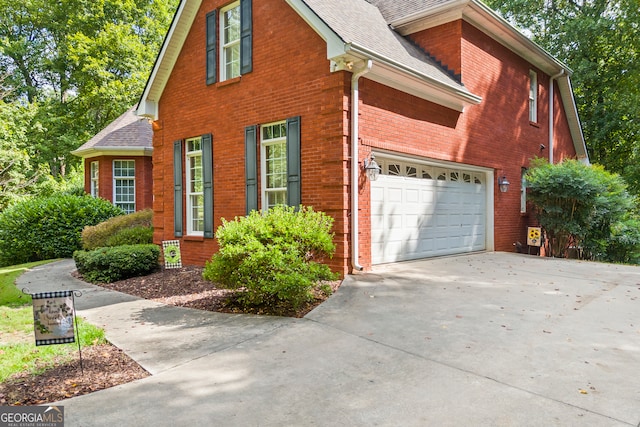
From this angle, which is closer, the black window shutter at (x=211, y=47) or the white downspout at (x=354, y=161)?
the white downspout at (x=354, y=161)

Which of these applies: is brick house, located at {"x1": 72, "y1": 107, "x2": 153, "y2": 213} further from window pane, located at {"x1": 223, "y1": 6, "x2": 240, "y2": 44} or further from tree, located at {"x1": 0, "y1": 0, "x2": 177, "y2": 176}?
window pane, located at {"x1": 223, "y1": 6, "x2": 240, "y2": 44}

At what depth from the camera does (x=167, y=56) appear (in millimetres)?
11453

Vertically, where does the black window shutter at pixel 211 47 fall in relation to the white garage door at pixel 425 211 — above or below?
above

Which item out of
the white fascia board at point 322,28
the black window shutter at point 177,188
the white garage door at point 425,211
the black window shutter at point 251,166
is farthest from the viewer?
the black window shutter at point 177,188

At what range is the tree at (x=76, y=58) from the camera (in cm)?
2403

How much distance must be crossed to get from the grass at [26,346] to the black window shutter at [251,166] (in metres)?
4.25

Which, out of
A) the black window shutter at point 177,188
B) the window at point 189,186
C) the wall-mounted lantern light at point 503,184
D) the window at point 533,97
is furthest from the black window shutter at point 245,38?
the window at point 533,97

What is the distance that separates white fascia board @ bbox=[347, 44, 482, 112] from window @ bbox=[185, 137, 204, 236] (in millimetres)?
5273

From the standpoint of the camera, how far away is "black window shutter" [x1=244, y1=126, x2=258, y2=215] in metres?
9.46

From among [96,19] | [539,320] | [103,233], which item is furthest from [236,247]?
[96,19]

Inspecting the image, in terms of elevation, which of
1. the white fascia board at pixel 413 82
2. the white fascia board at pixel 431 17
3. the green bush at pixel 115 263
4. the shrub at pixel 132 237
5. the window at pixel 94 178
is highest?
the white fascia board at pixel 431 17

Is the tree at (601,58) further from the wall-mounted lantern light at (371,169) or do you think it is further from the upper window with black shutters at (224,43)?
the upper window with black shutters at (224,43)

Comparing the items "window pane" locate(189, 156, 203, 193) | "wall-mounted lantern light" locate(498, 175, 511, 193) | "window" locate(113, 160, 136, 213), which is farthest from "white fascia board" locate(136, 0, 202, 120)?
"wall-mounted lantern light" locate(498, 175, 511, 193)

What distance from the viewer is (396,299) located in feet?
21.2
